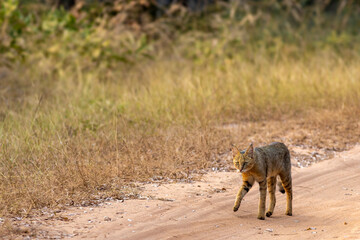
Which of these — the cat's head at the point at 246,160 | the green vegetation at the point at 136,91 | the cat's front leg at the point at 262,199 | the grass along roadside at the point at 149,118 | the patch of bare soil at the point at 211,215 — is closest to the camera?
the patch of bare soil at the point at 211,215

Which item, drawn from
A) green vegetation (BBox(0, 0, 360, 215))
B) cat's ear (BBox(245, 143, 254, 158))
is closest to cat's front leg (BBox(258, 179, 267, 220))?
cat's ear (BBox(245, 143, 254, 158))

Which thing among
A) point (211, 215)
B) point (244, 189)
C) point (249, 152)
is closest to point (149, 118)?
point (211, 215)

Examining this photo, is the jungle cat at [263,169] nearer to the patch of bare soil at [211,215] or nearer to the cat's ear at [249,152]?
the cat's ear at [249,152]

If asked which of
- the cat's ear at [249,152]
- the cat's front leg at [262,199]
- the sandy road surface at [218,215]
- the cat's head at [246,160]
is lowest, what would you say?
the sandy road surface at [218,215]

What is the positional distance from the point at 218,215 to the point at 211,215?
0.19 ft

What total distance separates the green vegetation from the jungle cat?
1.18m

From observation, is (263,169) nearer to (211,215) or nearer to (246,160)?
(246,160)

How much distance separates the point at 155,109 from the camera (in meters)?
7.62

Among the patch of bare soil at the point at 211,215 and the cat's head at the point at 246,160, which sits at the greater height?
the cat's head at the point at 246,160

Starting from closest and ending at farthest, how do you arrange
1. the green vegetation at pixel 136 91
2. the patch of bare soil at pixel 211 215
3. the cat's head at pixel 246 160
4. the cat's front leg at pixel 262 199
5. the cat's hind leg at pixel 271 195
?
the patch of bare soil at pixel 211 215 < the cat's head at pixel 246 160 < the cat's front leg at pixel 262 199 < the cat's hind leg at pixel 271 195 < the green vegetation at pixel 136 91

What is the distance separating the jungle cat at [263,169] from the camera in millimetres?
4586

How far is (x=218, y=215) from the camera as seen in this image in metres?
4.86

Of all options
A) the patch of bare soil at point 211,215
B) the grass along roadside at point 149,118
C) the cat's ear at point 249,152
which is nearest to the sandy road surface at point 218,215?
the patch of bare soil at point 211,215

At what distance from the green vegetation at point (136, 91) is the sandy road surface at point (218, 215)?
1.30 ft
